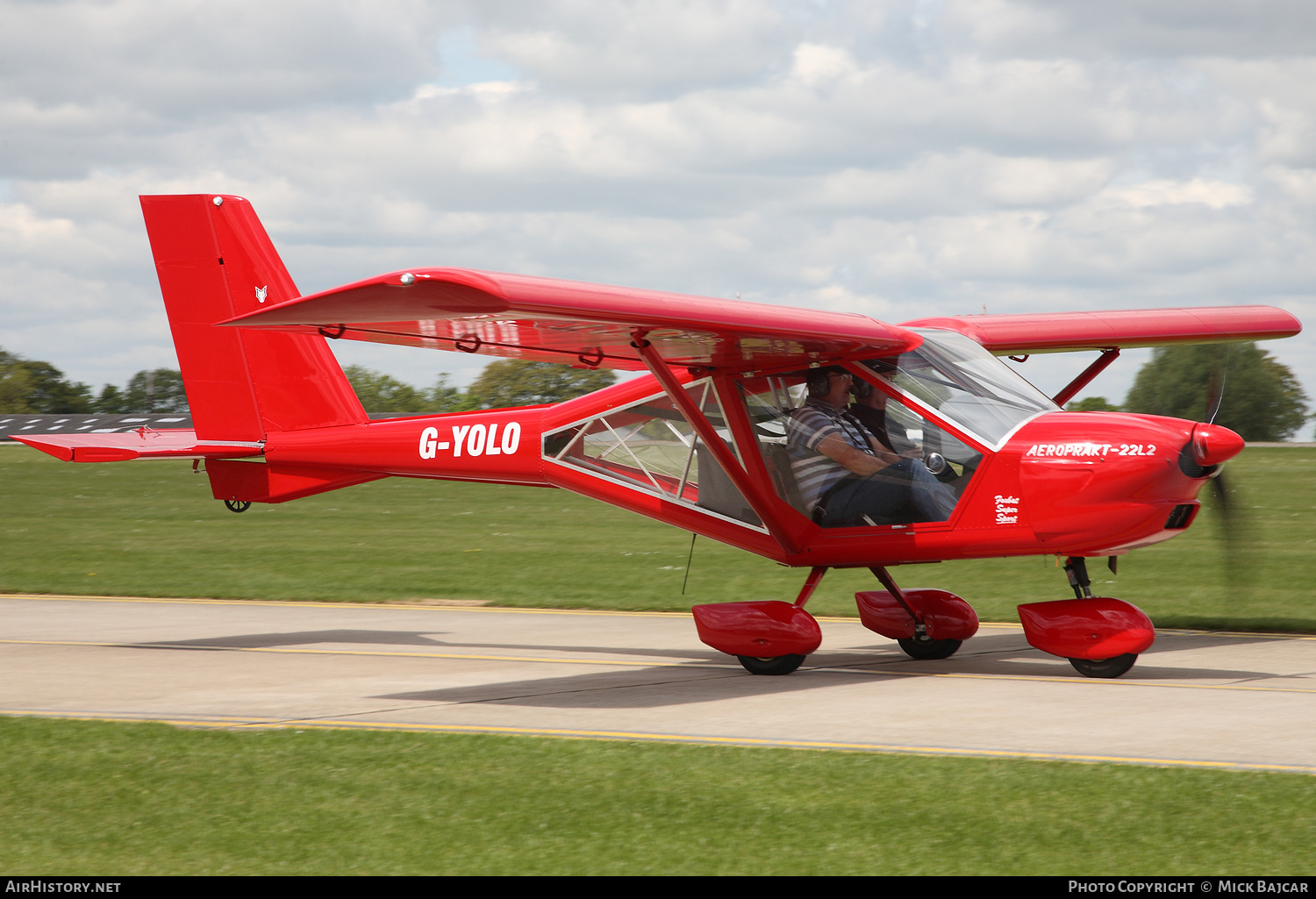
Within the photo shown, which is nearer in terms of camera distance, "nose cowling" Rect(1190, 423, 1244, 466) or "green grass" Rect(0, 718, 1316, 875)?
"green grass" Rect(0, 718, 1316, 875)

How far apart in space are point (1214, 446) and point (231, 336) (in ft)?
29.7

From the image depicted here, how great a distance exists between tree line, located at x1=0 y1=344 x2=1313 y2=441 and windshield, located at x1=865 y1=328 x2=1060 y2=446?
2.59 ft

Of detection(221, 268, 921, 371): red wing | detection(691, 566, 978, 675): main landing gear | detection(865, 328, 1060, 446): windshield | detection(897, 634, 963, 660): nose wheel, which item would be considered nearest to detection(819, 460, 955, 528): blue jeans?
detection(865, 328, 1060, 446): windshield

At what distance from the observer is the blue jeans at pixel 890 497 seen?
962cm

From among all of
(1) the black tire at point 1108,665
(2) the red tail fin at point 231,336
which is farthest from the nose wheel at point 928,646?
(2) the red tail fin at point 231,336

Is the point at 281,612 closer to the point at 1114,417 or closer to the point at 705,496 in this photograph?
the point at 705,496

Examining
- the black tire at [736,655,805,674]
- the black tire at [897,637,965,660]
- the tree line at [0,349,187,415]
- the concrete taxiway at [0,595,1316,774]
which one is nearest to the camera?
the concrete taxiway at [0,595,1316,774]

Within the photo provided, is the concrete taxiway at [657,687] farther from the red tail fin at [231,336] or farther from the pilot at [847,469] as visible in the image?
the red tail fin at [231,336]

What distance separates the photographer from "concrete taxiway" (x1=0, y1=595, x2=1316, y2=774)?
24.7ft

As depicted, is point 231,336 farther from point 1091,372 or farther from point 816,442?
point 1091,372

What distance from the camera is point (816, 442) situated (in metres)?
10.0

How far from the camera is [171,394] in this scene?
67.7 m

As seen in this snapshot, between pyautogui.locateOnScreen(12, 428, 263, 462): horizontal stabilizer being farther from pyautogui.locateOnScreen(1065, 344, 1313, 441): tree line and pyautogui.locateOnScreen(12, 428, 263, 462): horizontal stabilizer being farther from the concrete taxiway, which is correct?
pyautogui.locateOnScreen(1065, 344, 1313, 441): tree line
